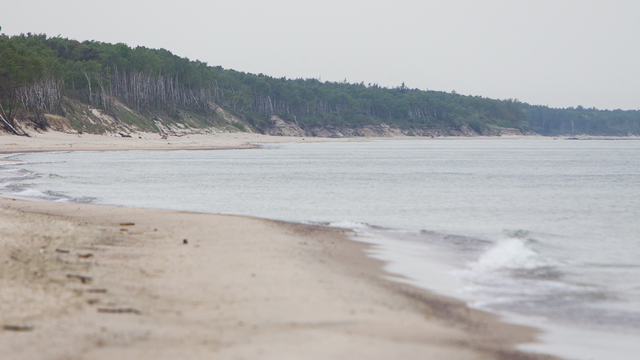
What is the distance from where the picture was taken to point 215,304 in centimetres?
638

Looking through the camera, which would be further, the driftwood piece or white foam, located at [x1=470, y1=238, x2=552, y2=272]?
white foam, located at [x1=470, y1=238, x2=552, y2=272]

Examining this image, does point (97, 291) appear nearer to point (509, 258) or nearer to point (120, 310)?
point (120, 310)

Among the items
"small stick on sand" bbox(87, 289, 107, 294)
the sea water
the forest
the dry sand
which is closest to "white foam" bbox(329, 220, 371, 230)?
the sea water

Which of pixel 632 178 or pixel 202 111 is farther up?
pixel 202 111

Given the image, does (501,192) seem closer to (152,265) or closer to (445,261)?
(445,261)

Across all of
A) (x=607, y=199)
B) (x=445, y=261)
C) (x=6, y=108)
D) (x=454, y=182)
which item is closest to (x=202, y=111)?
(x=6, y=108)

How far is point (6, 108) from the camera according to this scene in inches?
2274

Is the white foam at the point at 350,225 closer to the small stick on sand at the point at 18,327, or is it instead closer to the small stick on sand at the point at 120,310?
the small stick on sand at the point at 120,310

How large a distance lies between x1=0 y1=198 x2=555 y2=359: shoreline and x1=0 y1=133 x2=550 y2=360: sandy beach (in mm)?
18

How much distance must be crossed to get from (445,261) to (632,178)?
30.8 metres

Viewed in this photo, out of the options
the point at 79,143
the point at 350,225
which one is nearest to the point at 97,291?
the point at 350,225

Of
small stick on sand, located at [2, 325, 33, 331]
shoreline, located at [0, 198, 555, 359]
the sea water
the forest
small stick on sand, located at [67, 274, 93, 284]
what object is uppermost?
the forest

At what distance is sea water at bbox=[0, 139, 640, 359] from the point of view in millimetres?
7730

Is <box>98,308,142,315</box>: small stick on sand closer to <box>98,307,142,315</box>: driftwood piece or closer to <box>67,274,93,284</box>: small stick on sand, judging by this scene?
<box>98,307,142,315</box>: driftwood piece
